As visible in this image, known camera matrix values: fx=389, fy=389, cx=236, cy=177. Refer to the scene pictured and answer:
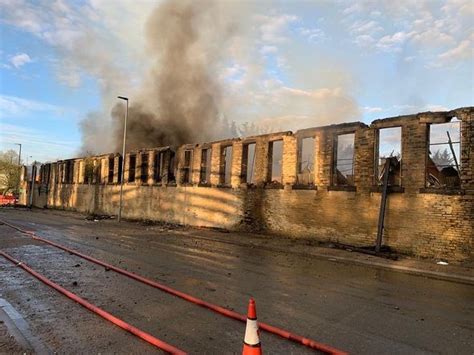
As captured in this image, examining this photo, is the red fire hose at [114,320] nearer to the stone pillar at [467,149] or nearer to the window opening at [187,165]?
the stone pillar at [467,149]

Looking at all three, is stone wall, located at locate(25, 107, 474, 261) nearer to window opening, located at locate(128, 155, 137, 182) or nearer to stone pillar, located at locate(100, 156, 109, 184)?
window opening, located at locate(128, 155, 137, 182)

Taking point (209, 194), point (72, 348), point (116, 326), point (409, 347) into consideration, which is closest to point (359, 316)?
point (409, 347)

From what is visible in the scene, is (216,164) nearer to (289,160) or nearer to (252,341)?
(289,160)

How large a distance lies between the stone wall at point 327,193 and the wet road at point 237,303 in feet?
10.1

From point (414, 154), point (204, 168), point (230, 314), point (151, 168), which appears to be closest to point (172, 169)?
point (151, 168)

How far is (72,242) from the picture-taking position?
522 inches

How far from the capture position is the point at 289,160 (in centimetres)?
1702

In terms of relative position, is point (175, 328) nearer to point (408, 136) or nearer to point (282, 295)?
point (282, 295)

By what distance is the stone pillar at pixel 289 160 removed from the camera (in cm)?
1683

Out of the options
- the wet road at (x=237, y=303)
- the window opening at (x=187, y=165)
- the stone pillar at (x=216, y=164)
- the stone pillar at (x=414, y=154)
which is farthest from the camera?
the window opening at (x=187, y=165)

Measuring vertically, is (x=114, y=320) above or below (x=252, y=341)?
below

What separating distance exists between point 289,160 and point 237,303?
37.5ft

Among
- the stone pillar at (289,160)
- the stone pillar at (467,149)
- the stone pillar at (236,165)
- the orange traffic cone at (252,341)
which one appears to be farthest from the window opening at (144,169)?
the orange traffic cone at (252,341)

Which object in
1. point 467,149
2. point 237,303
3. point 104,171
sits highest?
point 467,149
